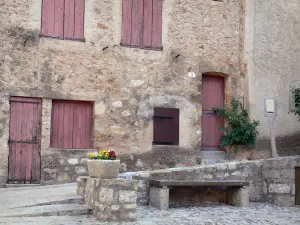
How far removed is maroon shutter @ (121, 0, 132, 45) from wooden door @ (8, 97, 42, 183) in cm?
257

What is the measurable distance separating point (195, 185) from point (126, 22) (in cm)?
462

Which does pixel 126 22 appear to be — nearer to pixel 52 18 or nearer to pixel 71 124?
pixel 52 18

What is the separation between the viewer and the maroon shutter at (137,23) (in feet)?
37.8

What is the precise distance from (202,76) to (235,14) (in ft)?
6.08

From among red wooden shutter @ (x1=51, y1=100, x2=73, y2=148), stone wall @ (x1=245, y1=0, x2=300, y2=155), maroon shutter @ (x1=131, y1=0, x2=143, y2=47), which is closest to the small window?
stone wall @ (x1=245, y1=0, x2=300, y2=155)

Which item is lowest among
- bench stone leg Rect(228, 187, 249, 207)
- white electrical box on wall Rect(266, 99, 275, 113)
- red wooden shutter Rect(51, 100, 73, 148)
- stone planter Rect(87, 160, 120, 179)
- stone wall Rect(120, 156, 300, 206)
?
bench stone leg Rect(228, 187, 249, 207)

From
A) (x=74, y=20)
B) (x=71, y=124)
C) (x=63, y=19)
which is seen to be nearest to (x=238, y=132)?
(x=71, y=124)

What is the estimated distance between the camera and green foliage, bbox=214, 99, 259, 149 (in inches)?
471

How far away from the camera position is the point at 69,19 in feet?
36.0

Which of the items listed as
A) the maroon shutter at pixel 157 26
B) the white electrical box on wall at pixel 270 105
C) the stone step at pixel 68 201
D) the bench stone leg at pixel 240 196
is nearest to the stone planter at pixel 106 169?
the stone step at pixel 68 201

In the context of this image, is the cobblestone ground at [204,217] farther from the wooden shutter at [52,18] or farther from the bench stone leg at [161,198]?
the wooden shutter at [52,18]

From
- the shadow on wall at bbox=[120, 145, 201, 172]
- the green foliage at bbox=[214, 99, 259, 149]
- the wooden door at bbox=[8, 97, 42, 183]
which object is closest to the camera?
the wooden door at bbox=[8, 97, 42, 183]

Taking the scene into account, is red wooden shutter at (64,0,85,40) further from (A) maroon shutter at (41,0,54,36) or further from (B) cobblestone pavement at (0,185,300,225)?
(B) cobblestone pavement at (0,185,300,225)

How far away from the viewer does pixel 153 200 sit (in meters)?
8.55
